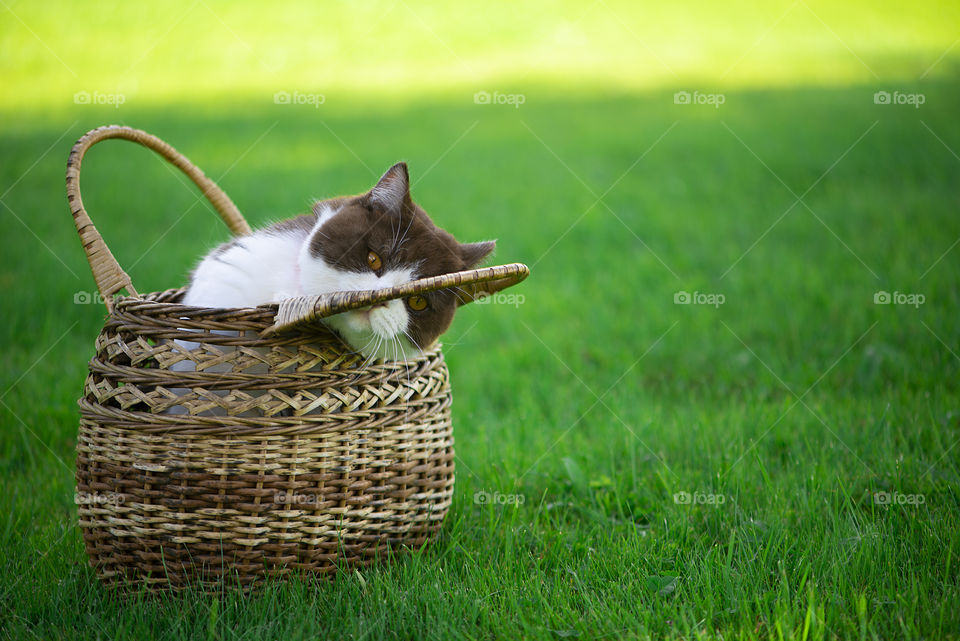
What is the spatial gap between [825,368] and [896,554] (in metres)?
1.65

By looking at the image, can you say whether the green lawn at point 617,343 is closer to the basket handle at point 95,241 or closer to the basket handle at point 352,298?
the basket handle at point 352,298

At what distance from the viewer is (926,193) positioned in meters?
5.63

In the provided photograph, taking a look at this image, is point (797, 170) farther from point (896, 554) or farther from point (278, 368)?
point (278, 368)

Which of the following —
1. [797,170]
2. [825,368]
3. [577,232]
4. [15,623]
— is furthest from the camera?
[797,170]

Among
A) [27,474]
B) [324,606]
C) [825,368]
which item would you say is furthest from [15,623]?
[825,368]
